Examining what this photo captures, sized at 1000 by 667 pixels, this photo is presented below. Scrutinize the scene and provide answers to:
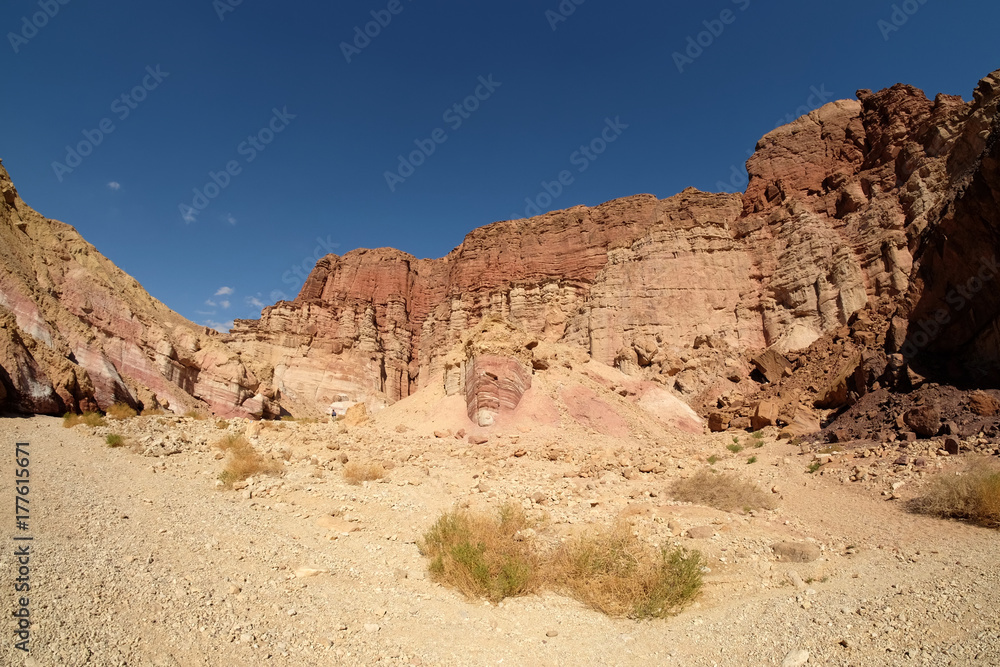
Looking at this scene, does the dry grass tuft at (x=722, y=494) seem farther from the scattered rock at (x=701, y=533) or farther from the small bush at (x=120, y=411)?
the small bush at (x=120, y=411)

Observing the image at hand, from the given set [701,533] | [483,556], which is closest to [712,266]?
[701,533]

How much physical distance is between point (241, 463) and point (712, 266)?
1321 inches

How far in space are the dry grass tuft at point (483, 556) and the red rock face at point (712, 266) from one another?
1262 centimetres

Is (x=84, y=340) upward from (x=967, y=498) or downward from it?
upward

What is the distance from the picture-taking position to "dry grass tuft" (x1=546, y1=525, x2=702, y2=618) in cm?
571

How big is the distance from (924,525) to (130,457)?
13.8 meters

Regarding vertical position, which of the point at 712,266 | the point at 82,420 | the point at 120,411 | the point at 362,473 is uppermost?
the point at 712,266

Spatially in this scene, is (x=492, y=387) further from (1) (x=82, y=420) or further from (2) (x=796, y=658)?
(2) (x=796, y=658)

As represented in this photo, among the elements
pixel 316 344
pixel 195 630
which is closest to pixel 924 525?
pixel 195 630

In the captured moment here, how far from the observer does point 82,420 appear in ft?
36.6

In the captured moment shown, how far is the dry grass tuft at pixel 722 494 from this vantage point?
936cm

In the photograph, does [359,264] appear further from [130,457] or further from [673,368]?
[130,457]

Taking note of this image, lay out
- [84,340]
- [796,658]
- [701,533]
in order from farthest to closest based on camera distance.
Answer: [84,340], [701,533], [796,658]

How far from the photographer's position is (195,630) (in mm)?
3973
